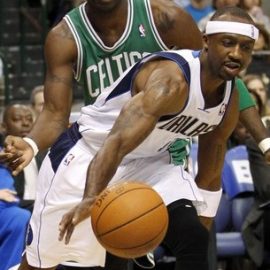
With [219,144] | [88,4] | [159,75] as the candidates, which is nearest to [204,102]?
[159,75]

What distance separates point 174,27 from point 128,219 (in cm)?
143

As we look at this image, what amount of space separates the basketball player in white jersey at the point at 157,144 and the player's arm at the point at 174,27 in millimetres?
507

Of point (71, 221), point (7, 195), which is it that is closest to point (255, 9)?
point (7, 195)

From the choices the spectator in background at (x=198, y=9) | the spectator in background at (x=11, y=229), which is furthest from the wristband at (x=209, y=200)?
the spectator in background at (x=198, y=9)

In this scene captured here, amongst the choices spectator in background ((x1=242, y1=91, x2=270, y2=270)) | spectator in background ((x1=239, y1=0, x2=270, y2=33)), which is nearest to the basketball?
spectator in background ((x1=242, y1=91, x2=270, y2=270))

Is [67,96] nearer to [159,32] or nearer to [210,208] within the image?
[159,32]

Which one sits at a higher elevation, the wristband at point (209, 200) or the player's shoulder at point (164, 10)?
the player's shoulder at point (164, 10)

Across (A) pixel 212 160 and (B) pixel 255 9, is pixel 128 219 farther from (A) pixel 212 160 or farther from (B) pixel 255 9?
(B) pixel 255 9

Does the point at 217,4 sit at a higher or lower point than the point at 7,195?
higher

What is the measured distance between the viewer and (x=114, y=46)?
575cm

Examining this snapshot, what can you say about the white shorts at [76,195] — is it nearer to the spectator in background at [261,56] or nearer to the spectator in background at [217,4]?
the spectator in background at [217,4]

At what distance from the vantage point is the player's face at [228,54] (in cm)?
496

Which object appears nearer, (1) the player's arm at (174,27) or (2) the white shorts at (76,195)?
(2) the white shorts at (76,195)

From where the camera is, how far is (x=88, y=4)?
5.78 metres
